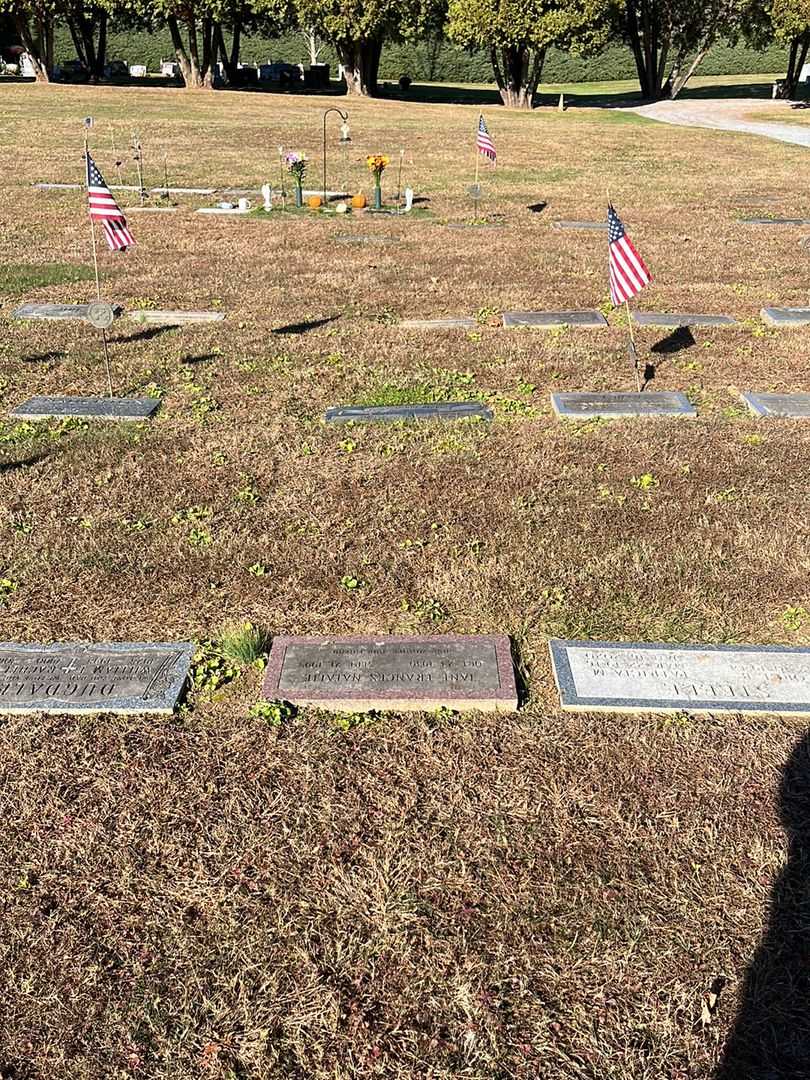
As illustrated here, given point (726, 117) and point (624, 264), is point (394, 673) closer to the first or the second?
point (624, 264)

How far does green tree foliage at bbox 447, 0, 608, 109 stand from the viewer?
138 feet

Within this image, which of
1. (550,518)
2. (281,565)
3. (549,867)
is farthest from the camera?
(550,518)

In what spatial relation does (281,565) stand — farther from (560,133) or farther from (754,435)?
(560,133)

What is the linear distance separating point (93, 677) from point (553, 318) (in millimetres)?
8320

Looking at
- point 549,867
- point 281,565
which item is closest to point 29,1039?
point 549,867

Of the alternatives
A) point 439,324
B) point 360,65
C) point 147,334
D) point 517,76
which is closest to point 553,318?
point 439,324

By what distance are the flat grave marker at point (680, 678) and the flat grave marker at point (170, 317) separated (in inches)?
315

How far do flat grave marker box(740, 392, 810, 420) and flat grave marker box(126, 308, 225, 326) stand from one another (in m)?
6.77

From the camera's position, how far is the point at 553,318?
36.4ft

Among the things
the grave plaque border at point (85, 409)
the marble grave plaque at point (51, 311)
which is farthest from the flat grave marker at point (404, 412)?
the marble grave plaque at point (51, 311)

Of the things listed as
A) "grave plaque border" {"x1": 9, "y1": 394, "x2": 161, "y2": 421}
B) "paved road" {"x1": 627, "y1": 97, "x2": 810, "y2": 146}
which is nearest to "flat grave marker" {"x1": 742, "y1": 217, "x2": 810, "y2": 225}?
"grave plaque border" {"x1": 9, "y1": 394, "x2": 161, "y2": 421}

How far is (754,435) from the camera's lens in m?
7.80

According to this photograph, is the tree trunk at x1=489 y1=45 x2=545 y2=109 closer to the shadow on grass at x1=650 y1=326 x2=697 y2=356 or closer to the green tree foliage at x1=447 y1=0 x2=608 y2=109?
the green tree foliage at x1=447 y1=0 x2=608 y2=109

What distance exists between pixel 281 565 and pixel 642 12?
5520 cm
